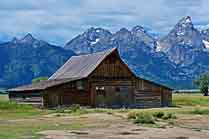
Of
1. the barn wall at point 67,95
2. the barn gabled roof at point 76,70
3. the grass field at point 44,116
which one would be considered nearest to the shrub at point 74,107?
the grass field at point 44,116

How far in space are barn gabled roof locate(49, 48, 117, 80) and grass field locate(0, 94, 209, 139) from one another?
9.85 metres

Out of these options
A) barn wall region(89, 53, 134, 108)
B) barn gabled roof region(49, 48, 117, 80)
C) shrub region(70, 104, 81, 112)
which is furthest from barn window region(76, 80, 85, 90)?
shrub region(70, 104, 81, 112)

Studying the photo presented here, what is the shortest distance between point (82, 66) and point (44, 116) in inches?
1060

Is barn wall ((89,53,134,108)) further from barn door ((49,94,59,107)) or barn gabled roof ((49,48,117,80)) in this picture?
barn door ((49,94,59,107))

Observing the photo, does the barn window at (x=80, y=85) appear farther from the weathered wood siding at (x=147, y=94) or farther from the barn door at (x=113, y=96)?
the weathered wood siding at (x=147, y=94)

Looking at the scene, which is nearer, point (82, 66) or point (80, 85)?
point (80, 85)

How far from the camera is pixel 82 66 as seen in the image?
261 ft

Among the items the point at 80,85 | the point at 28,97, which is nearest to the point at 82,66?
the point at 80,85

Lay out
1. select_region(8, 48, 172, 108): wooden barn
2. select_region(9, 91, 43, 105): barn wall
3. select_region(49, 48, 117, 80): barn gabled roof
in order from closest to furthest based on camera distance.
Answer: select_region(8, 48, 172, 108): wooden barn
select_region(9, 91, 43, 105): barn wall
select_region(49, 48, 117, 80): barn gabled roof

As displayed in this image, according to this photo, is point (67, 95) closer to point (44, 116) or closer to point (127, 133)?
point (44, 116)

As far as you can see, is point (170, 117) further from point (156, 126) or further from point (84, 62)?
point (84, 62)

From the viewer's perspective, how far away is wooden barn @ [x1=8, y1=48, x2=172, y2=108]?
71.4m

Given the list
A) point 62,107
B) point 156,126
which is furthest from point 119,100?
point 156,126

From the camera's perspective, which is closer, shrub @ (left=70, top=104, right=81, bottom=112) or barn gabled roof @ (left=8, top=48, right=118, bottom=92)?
shrub @ (left=70, top=104, right=81, bottom=112)
